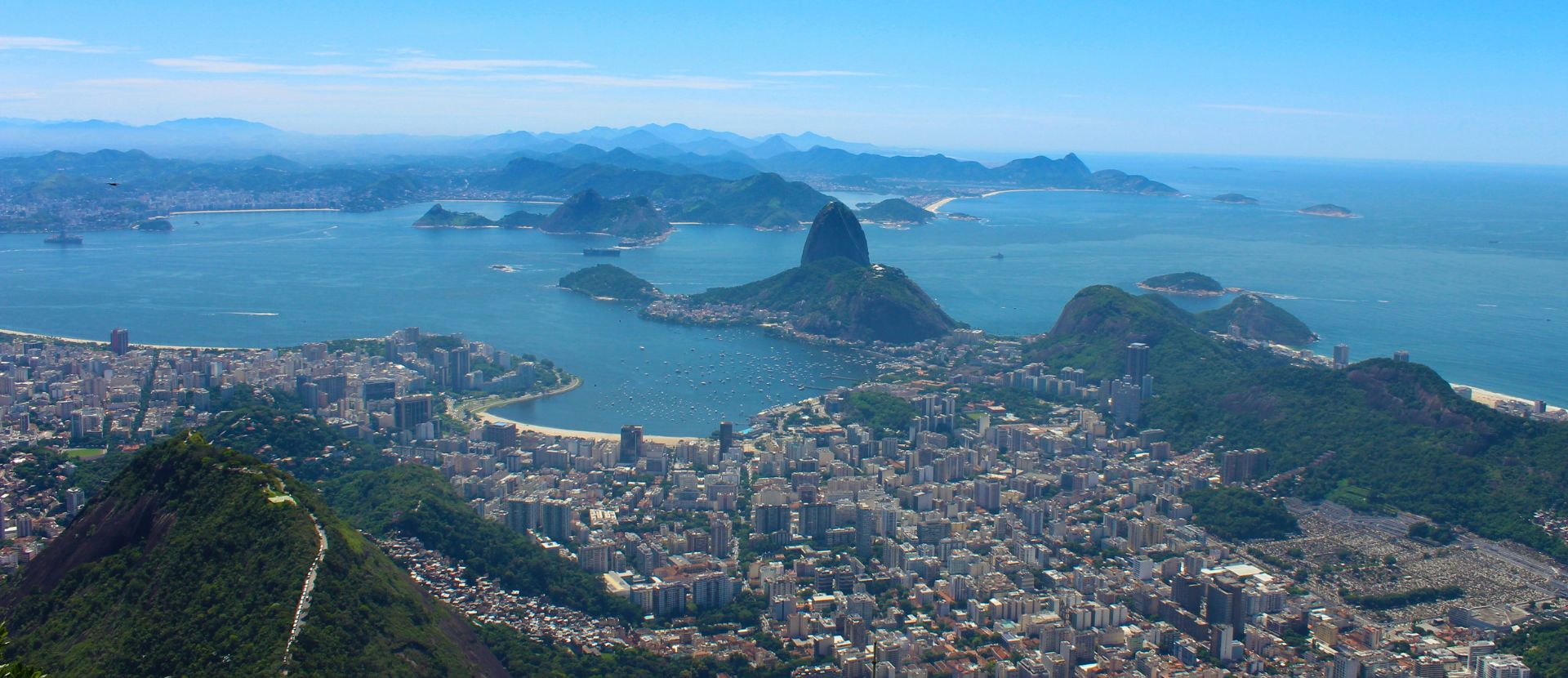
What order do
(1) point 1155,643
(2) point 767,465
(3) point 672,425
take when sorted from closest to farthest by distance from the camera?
(1) point 1155,643 → (2) point 767,465 → (3) point 672,425

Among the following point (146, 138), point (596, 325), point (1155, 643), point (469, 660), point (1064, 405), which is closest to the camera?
point (469, 660)

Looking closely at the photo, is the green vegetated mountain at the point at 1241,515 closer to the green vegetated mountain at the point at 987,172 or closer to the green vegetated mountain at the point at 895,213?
the green vegetated mountain at the point at 895,213

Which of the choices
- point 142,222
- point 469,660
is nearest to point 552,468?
point 469,660

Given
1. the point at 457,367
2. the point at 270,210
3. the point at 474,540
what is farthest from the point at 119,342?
the point at 270,210

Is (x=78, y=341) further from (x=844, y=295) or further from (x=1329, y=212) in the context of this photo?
(x=1329, y=212)

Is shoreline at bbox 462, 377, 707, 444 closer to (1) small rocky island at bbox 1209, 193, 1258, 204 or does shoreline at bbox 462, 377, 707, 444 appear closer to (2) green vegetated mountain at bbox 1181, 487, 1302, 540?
(2) green vegetated mountain at bbox 1181, 487, 1302, 540

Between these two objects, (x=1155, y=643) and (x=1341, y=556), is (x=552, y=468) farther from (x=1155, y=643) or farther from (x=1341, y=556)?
(x=1341, y=556)
